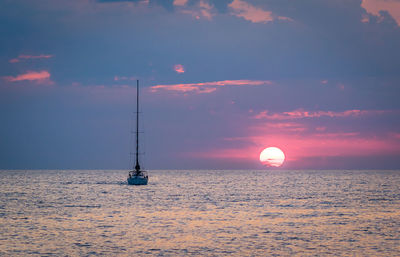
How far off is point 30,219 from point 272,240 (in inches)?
1195

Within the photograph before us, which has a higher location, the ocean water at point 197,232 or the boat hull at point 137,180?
the boat hull at point 137,180

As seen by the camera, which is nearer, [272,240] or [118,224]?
[272,240]

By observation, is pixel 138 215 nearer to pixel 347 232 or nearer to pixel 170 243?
pixel 170 243

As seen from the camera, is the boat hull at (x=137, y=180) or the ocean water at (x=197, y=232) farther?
the boat hull at (x=137, y=180)

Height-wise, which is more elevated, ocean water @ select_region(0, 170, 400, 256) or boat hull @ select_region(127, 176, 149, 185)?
boat hull @ select_region(127, 176, 149, 185)

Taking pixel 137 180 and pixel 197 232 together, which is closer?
pixel 197 232

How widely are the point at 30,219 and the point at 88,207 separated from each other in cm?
1689

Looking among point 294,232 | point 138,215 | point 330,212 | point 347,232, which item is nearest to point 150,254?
point 294,232

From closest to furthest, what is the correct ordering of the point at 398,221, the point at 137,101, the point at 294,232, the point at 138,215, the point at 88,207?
the point at 294,232 → the point at 398,221 → the point at 138,215 → the point at 88,207 → the point at 137,101

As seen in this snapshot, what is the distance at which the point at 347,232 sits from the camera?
47.4 m

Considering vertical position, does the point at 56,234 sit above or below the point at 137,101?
below

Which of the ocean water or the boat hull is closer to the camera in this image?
the ocean water

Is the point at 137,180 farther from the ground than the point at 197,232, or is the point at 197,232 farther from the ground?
the point at 137,180

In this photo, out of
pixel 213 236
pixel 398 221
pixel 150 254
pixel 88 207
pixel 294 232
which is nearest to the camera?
pixel 150 254
